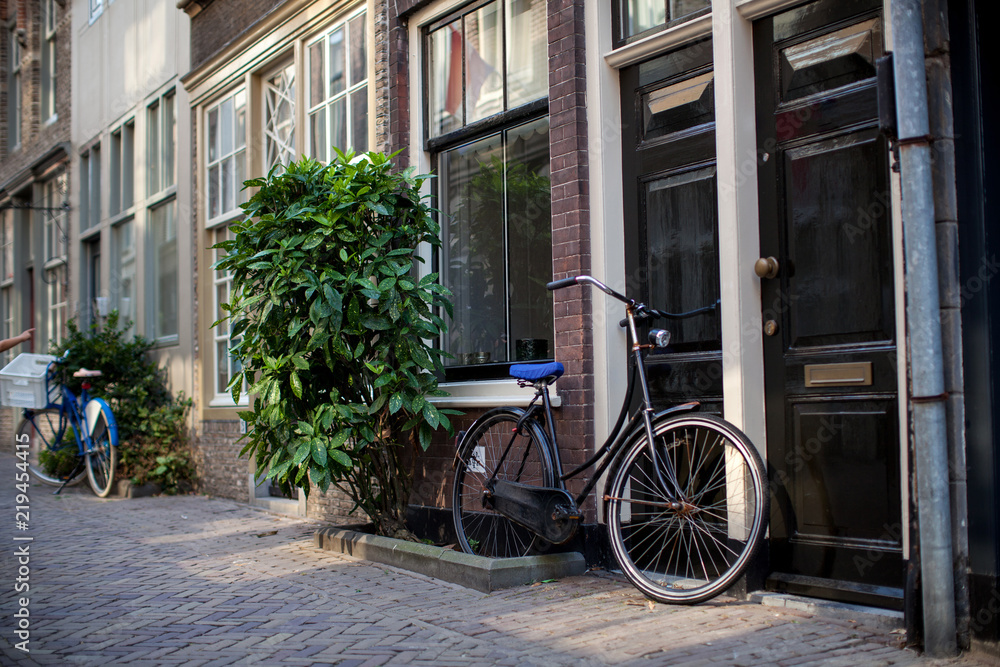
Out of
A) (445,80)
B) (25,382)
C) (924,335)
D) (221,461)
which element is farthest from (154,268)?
(924,335)

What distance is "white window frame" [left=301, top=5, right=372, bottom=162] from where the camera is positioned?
24.8ft

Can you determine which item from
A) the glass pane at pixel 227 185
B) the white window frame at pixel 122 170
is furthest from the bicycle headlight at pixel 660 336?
the white window frame at pixel 122 170

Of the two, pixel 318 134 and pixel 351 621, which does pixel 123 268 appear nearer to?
pixel 318 134

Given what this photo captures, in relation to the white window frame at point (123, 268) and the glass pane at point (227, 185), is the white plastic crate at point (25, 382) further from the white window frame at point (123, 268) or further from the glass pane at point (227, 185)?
the glass pane at point (227, 185)

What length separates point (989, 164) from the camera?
3436 mm

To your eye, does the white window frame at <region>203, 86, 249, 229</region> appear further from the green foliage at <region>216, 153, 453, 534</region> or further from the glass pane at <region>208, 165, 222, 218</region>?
the green foliage at <region>216, 153, 453, 534</region>

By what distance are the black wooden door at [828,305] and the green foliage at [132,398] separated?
24.9 feet

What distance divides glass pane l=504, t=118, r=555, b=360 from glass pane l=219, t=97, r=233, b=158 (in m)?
4.79

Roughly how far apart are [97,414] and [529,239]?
621cm

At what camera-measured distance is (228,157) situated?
32.6 ft

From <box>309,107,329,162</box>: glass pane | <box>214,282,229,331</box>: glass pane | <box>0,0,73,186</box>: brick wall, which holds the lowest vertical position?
<box>214,282,229,331</box>: glass pane

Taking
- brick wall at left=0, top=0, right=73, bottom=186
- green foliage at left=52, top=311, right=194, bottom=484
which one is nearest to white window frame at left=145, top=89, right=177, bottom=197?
green foliage at left=52, top=311, right=194, bottom=484

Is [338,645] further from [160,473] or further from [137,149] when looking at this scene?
[137,149]

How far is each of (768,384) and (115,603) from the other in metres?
3.31
